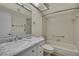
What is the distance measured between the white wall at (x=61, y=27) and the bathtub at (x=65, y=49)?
0.06m

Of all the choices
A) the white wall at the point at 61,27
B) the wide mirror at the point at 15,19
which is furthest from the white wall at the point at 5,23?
the white wall at the point at 61,27

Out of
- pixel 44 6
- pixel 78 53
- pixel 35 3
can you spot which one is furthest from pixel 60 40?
pixel 35 3

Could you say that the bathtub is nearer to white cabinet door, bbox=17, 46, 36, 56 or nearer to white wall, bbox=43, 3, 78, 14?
white cabinet door, bbox=17, 46, 36, 56

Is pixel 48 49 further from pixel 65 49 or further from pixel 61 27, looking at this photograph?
pixel 61 27

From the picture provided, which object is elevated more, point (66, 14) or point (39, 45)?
point (66, 14)

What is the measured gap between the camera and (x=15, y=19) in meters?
1.41

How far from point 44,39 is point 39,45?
0.12 meters

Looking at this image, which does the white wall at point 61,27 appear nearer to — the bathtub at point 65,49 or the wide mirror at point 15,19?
the bathtub at point 65,49

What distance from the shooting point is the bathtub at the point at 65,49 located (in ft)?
4.12

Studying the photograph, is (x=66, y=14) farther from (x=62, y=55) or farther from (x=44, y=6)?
(x=62, y=55)

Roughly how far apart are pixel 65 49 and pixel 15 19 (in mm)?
913

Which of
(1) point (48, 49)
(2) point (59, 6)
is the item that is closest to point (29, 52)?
(1) point (48, 49)

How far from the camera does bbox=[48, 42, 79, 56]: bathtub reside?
1256mm

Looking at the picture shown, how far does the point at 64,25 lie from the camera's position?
132 cm
